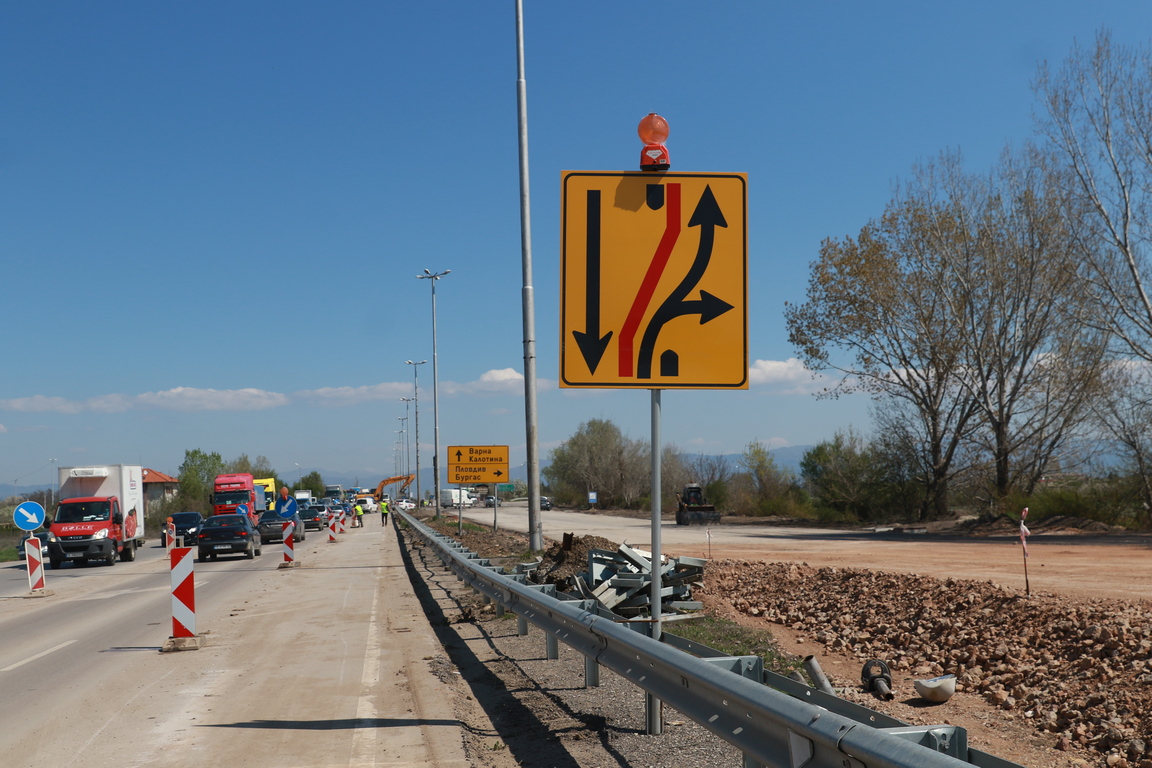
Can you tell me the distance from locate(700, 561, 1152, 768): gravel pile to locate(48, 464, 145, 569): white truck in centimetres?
2459

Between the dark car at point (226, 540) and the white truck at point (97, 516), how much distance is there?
2.75 metres

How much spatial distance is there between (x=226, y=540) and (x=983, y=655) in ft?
89.6

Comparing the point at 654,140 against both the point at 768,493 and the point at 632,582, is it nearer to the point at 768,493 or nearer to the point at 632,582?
the point at 632,582

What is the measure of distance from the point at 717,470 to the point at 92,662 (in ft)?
213

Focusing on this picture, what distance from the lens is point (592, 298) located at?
5.16 meters

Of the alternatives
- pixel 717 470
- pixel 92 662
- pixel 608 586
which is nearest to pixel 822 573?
pixel 608 586

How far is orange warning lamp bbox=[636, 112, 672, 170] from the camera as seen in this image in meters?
5.20

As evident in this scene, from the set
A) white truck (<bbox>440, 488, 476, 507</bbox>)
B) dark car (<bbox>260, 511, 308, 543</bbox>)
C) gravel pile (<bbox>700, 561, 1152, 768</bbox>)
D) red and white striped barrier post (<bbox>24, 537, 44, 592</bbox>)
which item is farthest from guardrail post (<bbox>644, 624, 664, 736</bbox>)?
white truck (<bbox>440, 488, 476, 507</bbox>)

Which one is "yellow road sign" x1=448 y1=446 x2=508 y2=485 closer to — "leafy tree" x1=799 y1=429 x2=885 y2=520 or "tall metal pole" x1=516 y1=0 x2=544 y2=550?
"tall metal pole" x1=516 y1=0 x2=544 y2=550

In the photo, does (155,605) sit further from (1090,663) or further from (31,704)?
(1090,663)

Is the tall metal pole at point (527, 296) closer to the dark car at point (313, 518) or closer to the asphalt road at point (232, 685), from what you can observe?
the asphalt road at point (232, 685)

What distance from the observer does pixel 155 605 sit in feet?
56.1

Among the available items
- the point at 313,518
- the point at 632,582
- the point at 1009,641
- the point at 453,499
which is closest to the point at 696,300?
the point at 1009,641

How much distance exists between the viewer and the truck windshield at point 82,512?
2956 centimetres
